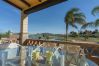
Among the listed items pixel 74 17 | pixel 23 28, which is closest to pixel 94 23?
pixel 74 17

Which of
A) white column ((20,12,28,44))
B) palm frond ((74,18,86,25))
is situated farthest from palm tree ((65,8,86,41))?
white column ((20,12,28,44))

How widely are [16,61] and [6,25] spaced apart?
13.6m

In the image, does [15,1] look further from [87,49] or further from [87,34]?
[87,34]

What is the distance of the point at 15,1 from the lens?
6.24 metres

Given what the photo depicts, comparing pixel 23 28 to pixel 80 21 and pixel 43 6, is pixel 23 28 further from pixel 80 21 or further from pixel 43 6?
pixel 80 21

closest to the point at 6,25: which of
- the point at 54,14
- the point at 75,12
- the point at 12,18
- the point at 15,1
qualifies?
the point at 12,18

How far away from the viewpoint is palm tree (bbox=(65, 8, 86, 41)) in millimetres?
16131

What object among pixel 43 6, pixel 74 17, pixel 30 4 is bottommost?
pixel 43 6

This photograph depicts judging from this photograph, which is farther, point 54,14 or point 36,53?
point 54,14

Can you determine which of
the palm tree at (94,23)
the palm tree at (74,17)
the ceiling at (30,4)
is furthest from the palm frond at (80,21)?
the ceiling at (30,4)

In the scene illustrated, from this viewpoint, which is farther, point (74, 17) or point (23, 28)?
point (74, 17)

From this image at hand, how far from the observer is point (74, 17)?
16.8 metres

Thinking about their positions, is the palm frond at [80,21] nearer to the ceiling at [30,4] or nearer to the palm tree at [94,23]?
the palm tree at [94,23]

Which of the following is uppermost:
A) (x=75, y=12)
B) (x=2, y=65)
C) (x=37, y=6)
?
(x=75, y=12)
